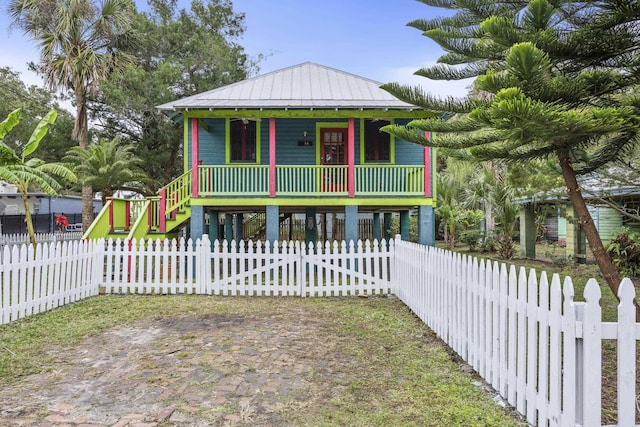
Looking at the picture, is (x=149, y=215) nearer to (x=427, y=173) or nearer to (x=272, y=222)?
(x=272, y=222)

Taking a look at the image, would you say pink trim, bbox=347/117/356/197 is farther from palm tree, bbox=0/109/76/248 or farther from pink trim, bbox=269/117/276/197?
palm tree, bbox=0/109/76/248

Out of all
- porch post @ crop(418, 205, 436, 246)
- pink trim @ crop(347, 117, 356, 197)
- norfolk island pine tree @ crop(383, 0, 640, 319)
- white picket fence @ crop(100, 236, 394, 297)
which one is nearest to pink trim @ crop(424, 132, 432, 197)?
porch post @ crop(418, 205, 436, 246)

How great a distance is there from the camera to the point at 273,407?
385cm

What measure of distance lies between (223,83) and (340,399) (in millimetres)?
23435

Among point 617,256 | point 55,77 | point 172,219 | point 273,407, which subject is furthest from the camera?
point 55,77

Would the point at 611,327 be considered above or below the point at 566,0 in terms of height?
below

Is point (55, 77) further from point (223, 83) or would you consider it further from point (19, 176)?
point (19, 176)

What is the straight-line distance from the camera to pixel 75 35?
19.4 m

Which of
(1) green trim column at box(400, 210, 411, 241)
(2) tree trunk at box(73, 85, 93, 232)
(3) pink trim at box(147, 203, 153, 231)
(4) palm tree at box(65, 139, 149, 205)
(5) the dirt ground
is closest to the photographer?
(5) the dirt ground

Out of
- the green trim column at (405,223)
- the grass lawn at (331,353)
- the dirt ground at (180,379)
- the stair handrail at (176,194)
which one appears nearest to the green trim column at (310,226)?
the green trim column at (405,223)

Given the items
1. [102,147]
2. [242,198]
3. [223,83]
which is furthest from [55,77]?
[242,198]

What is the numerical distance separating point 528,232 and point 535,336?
16.7 metres

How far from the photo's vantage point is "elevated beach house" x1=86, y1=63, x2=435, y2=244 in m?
12.5

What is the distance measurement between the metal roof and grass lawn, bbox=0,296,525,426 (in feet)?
18.7
